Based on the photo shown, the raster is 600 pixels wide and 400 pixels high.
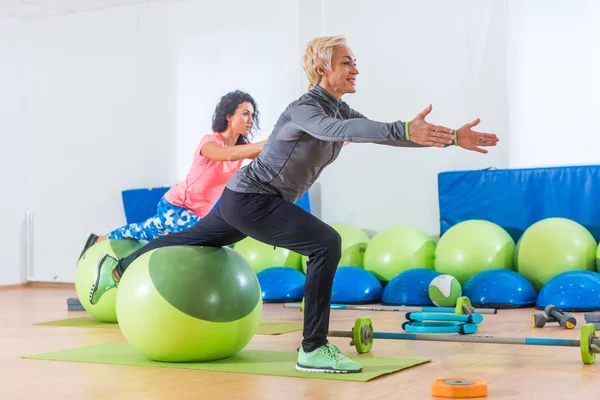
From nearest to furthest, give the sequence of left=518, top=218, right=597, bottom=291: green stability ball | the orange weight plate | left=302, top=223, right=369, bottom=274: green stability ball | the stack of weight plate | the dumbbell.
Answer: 1. the orange weight plate
2. the stack of weight plate
3. the dumbbell
4. left=518, top=218, right=597, bottom=291: green stability ball
5. left=302, top=223, right=369, bottom=274: green stability ball

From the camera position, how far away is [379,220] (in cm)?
820

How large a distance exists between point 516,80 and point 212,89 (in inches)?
124

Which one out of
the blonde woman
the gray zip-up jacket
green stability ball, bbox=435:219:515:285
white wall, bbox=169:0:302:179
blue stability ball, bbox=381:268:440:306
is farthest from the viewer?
white wall, bbox=169:0:302:179

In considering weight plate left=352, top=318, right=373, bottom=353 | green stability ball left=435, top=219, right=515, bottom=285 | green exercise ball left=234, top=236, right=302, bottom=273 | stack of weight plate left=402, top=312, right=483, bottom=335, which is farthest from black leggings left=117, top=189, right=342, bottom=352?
green exercise ball left=234, top=236, right=302, bottom=273

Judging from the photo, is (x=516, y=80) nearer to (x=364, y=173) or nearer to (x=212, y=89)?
(x=364, y=173)

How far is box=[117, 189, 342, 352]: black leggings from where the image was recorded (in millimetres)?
3596

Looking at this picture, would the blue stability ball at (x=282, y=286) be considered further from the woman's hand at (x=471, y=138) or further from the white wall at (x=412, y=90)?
the woman's hand at (x=471, y=138)

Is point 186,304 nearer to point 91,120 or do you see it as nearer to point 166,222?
point 166,222

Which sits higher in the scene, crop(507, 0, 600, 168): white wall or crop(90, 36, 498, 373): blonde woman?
crop(507, 0, 600, 168): white wall

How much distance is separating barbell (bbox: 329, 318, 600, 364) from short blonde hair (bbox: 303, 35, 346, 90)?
1.24 metres

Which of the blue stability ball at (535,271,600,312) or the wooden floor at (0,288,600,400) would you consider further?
the blue stability ball at (535,271,600,312)

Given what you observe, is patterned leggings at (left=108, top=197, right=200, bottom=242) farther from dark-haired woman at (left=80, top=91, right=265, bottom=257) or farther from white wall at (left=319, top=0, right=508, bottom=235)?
white wall at (left=319, top=0, right=508, bottom=235)

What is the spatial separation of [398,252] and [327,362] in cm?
377

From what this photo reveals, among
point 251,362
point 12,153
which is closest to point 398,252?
point 251,362
